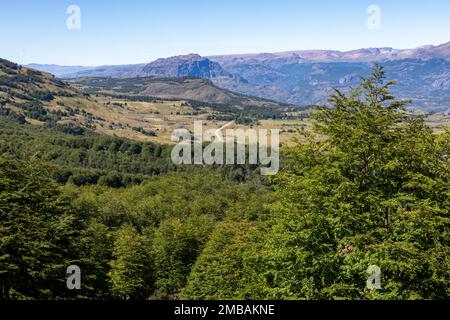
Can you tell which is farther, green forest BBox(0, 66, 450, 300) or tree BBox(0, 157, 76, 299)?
tree BBox(0, 157, 76, 299)

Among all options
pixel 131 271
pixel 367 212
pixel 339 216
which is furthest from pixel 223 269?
pixel 367 212

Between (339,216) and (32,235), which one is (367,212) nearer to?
(339,216)

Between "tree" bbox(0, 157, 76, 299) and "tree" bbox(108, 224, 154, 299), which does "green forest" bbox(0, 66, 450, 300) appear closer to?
"tree" bbox(0, 157, 76, 299)

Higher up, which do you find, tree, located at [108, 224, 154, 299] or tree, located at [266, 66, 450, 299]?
tree, located at [266, 66, 450, 299]

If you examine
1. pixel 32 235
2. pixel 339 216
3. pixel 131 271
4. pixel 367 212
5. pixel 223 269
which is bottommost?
pixel 131 271

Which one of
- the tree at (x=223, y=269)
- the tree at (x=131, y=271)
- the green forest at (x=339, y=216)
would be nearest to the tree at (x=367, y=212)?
the green forest at (x=339, y=216)

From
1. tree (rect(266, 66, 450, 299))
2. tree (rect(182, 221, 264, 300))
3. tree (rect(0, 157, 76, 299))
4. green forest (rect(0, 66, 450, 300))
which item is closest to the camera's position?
tree (rect(266, 66, 450, 299))

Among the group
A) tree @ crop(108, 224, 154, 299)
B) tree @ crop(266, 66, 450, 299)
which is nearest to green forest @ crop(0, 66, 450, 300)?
tree @ crop(266, 66, 450, 299)
